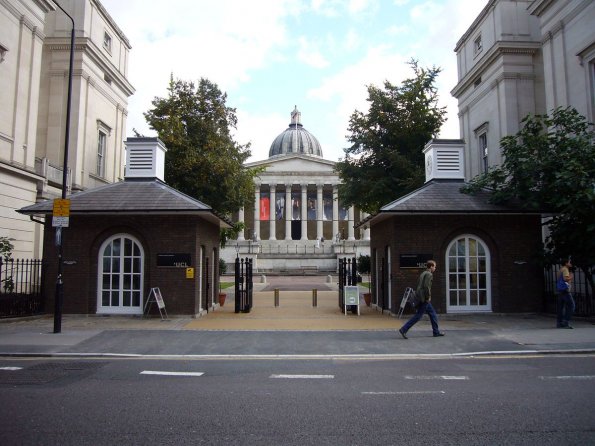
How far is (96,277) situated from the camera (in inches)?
662

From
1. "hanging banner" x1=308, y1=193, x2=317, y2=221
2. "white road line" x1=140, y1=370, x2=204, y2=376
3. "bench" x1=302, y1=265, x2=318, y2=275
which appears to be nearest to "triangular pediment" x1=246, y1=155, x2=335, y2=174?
"hanging banner" x1=308, y1=193, x2=317, y2=221

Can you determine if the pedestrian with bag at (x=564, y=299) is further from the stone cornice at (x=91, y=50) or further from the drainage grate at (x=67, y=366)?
the stone cornice at (x=91, y=50)

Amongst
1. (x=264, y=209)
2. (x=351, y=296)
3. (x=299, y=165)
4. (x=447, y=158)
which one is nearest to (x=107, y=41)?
(x=447, y=158)

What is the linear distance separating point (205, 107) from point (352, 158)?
8597 mm

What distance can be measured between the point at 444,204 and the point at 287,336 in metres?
7.23

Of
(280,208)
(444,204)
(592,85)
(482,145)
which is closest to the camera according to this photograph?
(444,204)

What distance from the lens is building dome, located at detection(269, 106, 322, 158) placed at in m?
97.2

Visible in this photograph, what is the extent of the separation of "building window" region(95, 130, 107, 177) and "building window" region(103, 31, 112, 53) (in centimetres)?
602

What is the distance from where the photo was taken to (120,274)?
16.9 m

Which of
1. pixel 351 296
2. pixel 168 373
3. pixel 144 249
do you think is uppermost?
pixel 144 249

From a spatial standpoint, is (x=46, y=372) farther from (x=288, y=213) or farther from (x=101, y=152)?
(x=288, y=213)

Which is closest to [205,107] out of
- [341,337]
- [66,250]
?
[66,250]

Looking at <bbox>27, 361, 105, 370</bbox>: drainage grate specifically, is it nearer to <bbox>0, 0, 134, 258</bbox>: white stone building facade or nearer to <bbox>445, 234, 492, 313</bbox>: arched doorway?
<bbox>445, 234, 492, 313</bbox>: arched doorway

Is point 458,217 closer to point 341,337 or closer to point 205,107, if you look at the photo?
point 341,337
